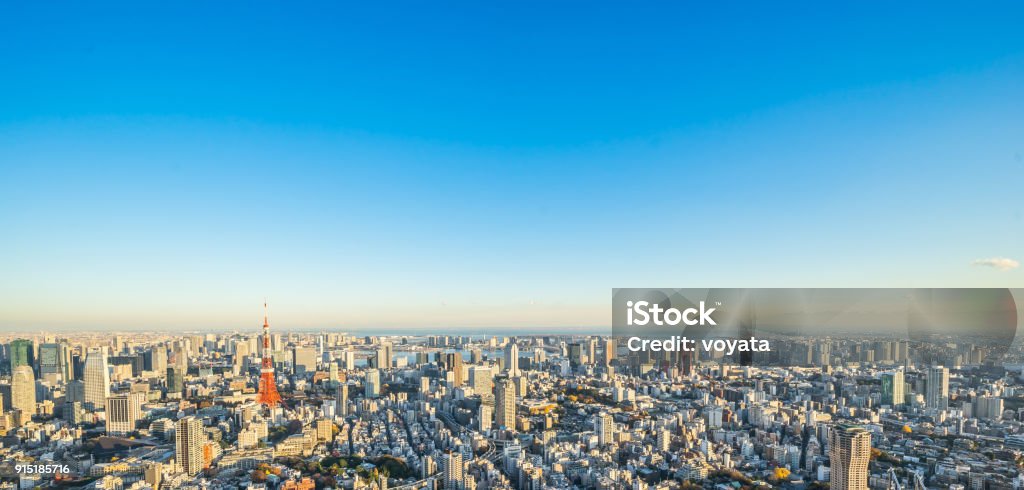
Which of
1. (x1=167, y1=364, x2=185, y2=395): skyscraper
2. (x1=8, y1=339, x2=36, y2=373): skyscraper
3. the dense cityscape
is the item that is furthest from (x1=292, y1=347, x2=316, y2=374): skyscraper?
(x1=8, y1=339, x2=36, y2=373): skyscraper

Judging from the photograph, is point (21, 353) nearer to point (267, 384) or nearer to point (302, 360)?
point (267, 384)

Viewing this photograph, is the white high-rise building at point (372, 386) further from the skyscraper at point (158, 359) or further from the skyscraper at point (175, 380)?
the skyscraper at point (158, 359)

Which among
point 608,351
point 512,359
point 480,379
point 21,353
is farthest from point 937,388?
point 21,353

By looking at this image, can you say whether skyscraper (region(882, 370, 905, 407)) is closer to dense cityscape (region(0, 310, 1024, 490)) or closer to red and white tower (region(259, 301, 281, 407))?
dense cityscape (region(0, 310, 1024, 490))

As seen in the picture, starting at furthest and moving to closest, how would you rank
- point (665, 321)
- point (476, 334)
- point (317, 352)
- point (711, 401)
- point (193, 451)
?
1. point (476, 334)
2. point (317, 352)
3. point (711, 401)
4. point (193, 451)
5. point (665, 321)

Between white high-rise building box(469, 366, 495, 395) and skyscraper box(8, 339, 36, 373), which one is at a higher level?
skyscraper box(8, 339, 36, 373)

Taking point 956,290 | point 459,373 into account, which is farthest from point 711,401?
point 459,373

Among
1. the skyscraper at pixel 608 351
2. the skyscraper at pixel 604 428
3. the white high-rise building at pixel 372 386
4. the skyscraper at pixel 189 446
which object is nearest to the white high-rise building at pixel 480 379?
the white high-rise building at pixel 372 386

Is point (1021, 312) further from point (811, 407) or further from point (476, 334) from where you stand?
point (476, 334)
